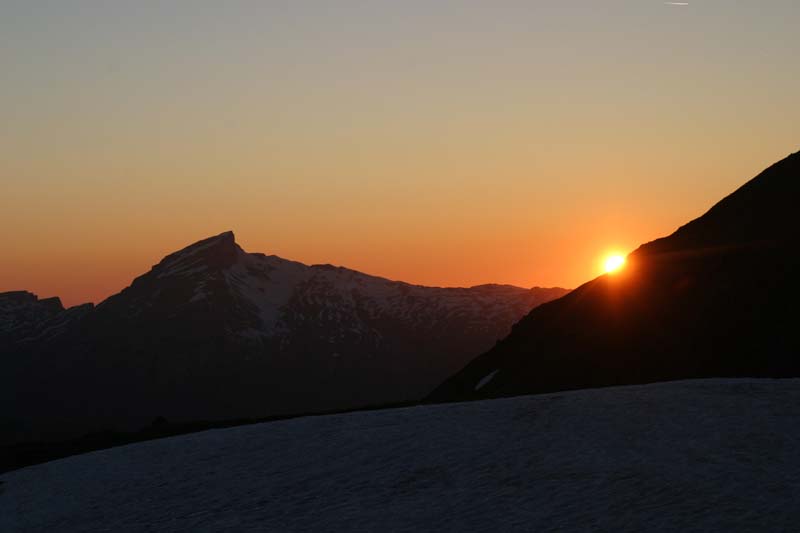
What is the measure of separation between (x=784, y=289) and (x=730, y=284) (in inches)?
205

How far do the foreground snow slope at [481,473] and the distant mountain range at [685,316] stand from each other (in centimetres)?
3823

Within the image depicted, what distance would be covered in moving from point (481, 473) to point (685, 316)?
214 feet

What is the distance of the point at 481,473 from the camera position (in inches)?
1123

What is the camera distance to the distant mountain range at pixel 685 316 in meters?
82.0

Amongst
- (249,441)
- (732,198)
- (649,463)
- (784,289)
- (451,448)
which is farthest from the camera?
(732,198)

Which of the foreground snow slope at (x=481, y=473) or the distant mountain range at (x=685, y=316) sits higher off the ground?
the distant mountain range at (x=685, y=316)

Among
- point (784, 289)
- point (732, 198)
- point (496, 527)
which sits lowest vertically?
point (496, 527)

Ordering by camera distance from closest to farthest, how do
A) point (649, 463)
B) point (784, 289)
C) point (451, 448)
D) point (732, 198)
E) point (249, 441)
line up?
1. point (649, 463)
2. point (451, 448)
3. point (249, 441)
4. point (784, 289)
5. point (732, 198)

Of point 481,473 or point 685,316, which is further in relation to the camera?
point 685,316

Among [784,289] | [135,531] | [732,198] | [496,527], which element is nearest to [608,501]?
[496,527]

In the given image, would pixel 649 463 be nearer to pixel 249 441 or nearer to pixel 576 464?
pixel 576 464

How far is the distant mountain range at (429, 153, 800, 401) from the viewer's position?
269 feet

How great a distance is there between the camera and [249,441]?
37844 mm

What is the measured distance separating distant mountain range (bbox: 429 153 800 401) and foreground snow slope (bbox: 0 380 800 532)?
125 feet
